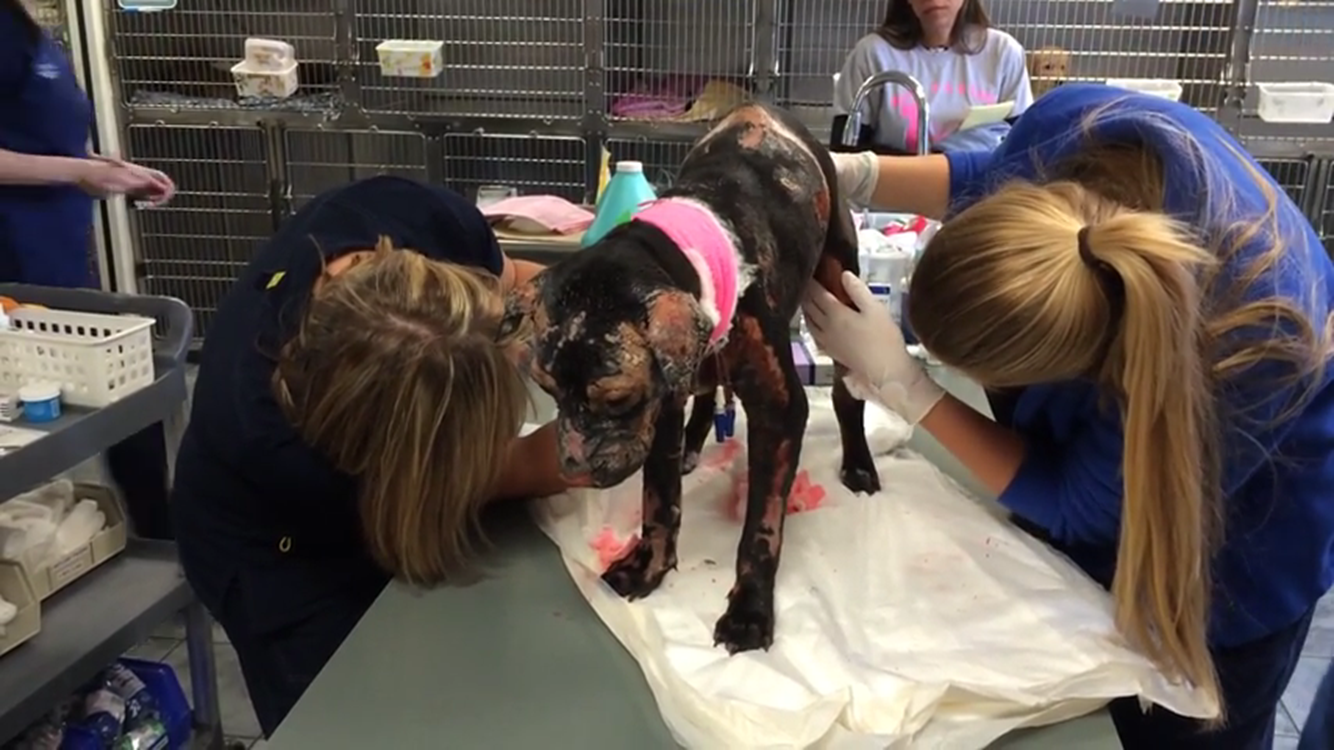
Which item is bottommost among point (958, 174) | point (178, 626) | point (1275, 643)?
point (178, 626)

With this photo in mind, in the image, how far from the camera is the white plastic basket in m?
1.46

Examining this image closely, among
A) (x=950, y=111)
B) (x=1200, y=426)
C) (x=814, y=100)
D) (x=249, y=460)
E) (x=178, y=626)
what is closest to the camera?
(x=1200, y=426)

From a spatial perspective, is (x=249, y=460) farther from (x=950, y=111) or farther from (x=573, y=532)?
(x=950, y=111)

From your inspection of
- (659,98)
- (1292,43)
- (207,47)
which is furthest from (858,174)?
(207,47)

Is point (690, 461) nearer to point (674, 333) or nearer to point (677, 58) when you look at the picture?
point (674, 333)

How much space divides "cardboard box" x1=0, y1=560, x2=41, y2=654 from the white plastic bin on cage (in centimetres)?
187

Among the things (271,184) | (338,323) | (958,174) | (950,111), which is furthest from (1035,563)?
(271,184)

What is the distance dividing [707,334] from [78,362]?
1.00m

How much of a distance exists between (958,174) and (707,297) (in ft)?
2.00

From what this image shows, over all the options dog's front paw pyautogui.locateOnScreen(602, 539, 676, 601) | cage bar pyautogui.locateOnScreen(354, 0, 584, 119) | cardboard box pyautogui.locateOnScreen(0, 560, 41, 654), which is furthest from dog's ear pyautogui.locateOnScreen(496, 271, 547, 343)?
cage bar pyautogui.locateOnScreen(354, 0, 584, 119)

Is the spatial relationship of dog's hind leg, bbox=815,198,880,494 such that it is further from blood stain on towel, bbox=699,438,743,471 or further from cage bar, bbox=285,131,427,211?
cage bar, bbox=285,131,427,211

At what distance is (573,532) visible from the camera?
3.65 feet

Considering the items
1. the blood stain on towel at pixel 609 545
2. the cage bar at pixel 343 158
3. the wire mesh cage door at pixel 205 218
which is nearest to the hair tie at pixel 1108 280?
the blood stain on towel at pixel 609 545

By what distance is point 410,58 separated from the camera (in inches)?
115
